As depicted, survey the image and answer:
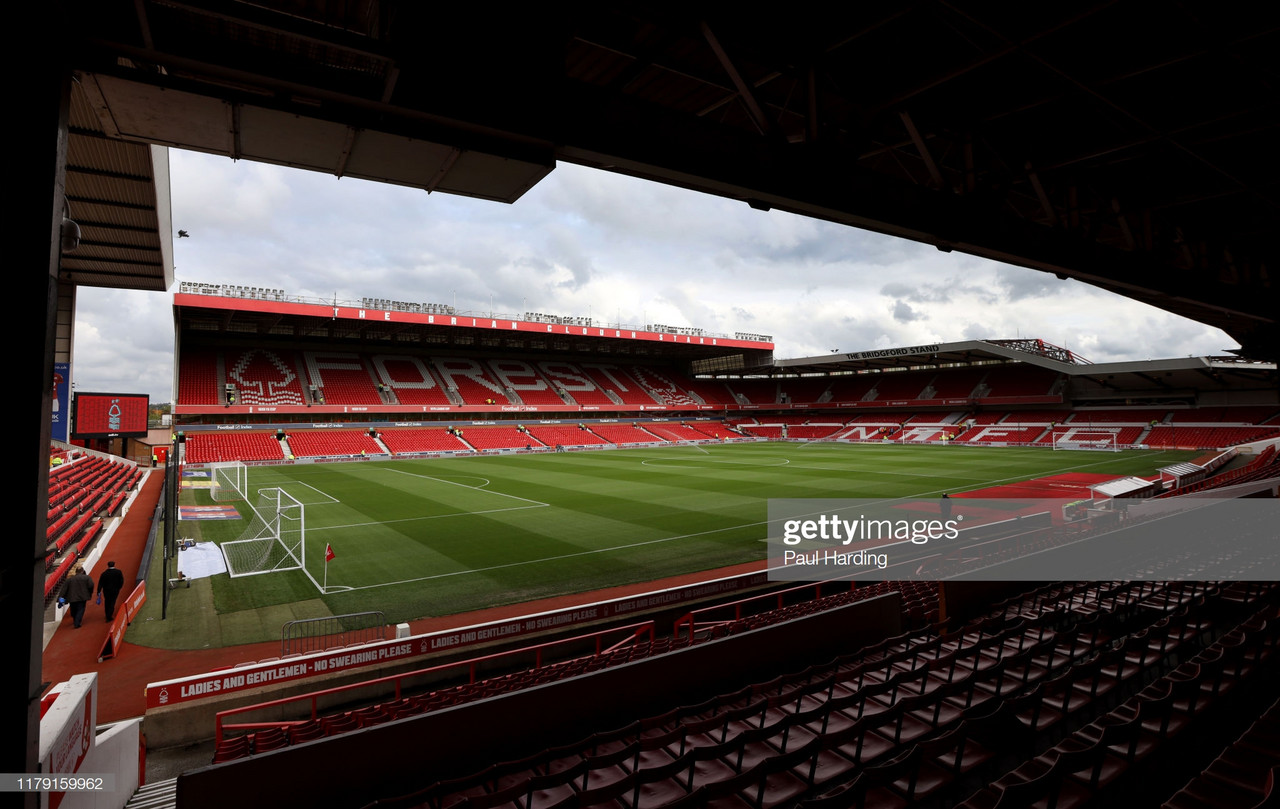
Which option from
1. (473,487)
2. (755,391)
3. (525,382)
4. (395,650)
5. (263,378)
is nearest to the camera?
(395,650)

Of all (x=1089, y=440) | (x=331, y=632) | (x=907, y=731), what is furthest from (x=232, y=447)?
(x=1089, y=440)

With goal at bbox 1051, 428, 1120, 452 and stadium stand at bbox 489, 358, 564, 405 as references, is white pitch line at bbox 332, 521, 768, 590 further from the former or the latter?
stadium stand at bbox 489, 358, 564, 405

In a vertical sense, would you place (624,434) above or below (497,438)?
above

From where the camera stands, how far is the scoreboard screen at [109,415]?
27.0m

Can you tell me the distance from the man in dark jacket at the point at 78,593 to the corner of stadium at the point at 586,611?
0.43 m

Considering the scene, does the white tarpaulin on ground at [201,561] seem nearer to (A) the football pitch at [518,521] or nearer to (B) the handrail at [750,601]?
(A) the football pitch at [518,521]

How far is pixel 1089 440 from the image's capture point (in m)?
42.8

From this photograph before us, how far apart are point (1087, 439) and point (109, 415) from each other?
61091 millimetres

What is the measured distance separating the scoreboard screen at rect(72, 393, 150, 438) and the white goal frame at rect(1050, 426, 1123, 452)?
57.7 m

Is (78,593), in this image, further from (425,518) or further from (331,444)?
(331,444)

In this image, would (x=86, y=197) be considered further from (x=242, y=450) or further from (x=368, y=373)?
(x=368, y=373)

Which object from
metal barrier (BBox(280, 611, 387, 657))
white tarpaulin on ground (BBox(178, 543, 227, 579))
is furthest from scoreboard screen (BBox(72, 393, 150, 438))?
metal barrier (BBox(280, 611, 387, 657))

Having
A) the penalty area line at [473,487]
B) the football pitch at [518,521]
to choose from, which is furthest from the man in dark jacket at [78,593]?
the penalty area line at [473,487]

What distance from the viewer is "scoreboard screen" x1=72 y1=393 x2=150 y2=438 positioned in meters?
27.0
